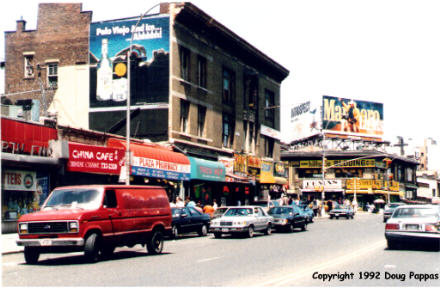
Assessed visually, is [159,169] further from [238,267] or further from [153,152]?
[238,267]

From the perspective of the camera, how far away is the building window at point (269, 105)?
165 ft

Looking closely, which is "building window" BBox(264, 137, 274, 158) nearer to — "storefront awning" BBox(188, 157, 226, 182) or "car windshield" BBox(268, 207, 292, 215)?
"storefront awning" BBox(188, 157, 226, 182)

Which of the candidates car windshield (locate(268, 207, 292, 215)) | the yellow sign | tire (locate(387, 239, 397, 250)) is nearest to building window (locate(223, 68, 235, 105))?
the yellow sign

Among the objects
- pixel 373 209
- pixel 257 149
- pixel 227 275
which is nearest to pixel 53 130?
pixel 227 275

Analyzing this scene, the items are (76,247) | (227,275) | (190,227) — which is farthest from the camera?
(190,227)

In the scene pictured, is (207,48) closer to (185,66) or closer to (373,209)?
(185,66)

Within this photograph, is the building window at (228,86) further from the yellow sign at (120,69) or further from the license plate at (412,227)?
the license plate at (412,227)

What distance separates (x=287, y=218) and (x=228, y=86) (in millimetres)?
17103

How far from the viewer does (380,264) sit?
14438 mm

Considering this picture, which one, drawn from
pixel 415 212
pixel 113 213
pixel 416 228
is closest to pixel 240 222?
pixel 415 212

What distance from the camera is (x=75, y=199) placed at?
50.1 ft

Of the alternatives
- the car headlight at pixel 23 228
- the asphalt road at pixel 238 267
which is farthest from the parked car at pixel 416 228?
the car headlight at pixel 23 228

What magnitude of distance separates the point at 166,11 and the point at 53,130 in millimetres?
13294

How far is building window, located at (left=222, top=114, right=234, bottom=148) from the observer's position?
4269 centimetres
